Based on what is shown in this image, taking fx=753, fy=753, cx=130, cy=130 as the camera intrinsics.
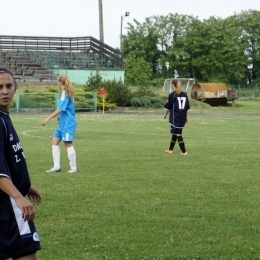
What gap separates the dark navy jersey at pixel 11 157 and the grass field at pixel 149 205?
2161 mm

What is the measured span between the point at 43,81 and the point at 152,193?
4608 cm

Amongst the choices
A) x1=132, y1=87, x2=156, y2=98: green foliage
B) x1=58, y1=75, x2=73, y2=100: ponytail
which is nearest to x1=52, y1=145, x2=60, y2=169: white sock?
x1=58, y1=75, x2=73, y2=100: ponytail

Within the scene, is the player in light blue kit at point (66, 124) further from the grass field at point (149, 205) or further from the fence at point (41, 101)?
the fence at point (41, 101)

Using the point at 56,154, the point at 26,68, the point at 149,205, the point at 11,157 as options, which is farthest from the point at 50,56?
the point at 11,157

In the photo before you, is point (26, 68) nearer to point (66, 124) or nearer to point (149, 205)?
point (66, 124)

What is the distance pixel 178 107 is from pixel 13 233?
505 inches

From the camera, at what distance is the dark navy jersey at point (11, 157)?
4.68 m

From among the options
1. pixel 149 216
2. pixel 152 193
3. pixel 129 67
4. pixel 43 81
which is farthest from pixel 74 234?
pixel 129 67

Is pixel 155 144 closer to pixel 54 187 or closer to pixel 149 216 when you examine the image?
pixel 54 187

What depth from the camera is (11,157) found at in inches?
189

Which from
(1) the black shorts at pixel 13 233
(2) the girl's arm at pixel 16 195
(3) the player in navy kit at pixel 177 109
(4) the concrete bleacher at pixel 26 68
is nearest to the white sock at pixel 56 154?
(3) the player in navy kit at pixel 177 109

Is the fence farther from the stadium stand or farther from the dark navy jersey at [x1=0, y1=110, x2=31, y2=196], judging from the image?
the dark navy jersey at [x1=0, y1=110, x2=31, y2=196]

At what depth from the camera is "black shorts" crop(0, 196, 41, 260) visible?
4742 mm

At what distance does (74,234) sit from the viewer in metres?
7.91
